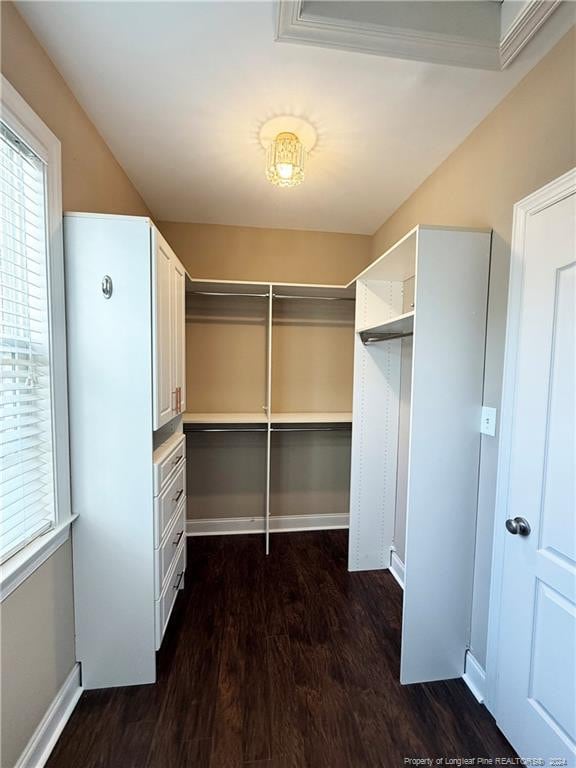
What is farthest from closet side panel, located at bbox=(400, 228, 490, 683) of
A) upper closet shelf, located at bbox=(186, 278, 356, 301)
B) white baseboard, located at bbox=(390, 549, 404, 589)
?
upper closet shelf, located at bbox=(186, 278, 356, 301)

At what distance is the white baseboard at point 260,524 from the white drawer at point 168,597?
0.74m

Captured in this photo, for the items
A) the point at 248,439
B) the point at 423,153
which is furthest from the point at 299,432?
the point at 423,153

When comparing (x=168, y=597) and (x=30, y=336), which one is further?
(x=168, y=597)

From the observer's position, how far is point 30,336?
1.34 meters

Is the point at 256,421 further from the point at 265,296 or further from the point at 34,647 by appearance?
the point at 34,647

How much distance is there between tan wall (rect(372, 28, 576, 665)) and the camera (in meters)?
1.23

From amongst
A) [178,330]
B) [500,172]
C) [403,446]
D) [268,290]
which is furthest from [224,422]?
[500,172]

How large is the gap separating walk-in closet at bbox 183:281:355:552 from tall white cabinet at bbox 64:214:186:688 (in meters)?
1.26

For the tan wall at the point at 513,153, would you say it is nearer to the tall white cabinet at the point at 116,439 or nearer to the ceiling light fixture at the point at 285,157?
the ceiling light fixture at the point at 285,157

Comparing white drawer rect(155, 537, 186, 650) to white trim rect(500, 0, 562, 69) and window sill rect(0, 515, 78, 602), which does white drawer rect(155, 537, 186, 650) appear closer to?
window sill rect(0, 515, 78, 602)

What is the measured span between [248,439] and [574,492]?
229cm

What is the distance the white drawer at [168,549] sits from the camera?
162 centimetres

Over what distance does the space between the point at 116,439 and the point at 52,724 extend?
45.6 inches

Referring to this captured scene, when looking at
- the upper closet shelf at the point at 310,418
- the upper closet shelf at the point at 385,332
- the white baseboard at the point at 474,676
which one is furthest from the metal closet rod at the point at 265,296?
the white baseboard at the point at 474,676
